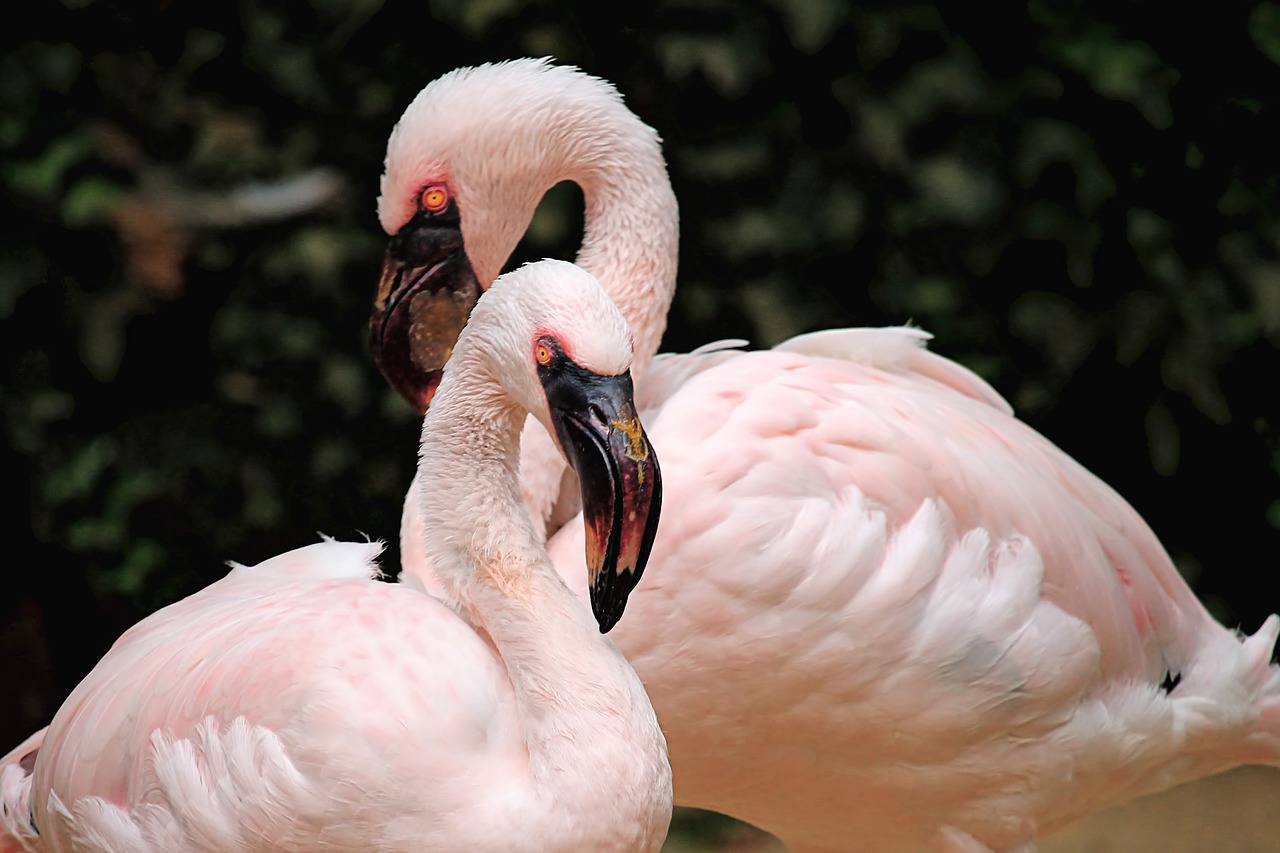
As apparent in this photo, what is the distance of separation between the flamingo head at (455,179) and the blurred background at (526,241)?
1.01 metres

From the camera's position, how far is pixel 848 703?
8.61 feet

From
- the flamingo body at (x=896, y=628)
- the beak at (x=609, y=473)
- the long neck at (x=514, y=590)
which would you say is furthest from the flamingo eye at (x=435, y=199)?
the beak at (x=609, y=473)

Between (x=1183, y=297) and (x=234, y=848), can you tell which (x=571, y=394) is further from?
(x=1183, y=297)

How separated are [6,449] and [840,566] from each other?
100 inches

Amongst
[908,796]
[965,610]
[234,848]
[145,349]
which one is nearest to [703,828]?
[908,796]

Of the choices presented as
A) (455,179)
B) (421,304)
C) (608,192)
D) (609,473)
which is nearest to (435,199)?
(455,179)

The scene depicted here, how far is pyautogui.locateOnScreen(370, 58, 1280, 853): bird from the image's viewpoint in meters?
2.57

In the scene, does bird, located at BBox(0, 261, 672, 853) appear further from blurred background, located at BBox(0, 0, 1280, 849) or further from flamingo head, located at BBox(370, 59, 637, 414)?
blurred background, located at BBox(0, 0, 1280, 849)

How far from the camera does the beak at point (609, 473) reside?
1.97 m

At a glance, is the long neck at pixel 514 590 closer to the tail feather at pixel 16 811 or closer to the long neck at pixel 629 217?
the long neck at pixel 629 217

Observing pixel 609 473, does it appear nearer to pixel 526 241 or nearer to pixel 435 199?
pixel 435 199

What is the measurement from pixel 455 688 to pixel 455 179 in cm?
121

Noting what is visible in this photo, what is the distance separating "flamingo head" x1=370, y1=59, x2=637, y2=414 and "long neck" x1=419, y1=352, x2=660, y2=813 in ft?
2.08

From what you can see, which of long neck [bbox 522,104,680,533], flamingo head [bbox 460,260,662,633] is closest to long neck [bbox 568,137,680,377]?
long neck [bbox 522,104,680,533]
